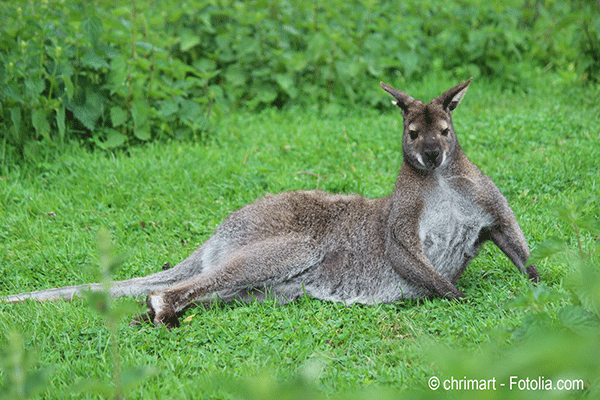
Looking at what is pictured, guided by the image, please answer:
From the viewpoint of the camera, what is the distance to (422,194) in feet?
13.6

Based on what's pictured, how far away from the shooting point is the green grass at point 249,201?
324cm

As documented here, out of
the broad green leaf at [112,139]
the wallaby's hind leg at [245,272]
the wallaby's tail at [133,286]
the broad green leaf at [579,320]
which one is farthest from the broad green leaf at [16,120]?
the broad green leaf at [579,320]

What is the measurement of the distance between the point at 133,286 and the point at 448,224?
7.58 ft

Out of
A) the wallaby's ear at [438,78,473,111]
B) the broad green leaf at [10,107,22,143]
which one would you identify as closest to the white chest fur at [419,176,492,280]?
the wallaby's ear at [438,78,473,111]

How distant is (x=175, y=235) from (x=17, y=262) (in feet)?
4.39

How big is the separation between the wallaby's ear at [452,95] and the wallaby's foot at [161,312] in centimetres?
235

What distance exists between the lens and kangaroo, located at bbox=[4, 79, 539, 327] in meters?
4.04

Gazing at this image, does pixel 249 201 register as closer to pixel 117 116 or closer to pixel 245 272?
pixel 245 272

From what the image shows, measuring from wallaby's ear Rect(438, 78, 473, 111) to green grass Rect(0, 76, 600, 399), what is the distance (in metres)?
1.23

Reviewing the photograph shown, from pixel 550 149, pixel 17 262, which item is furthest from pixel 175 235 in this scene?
pixel 550 149

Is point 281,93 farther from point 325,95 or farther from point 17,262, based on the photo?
point 17,262

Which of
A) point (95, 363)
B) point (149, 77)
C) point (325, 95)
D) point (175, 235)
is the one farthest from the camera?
point (325, 95)

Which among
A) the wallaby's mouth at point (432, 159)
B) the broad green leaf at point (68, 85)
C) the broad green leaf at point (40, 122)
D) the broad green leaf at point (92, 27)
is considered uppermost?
the wallaby's mouth at point (432, 159)

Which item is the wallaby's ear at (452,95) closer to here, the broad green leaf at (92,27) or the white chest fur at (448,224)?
the white chest fur at (448,224)
